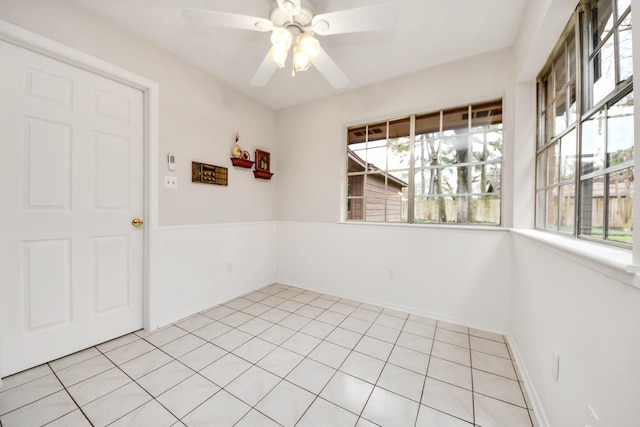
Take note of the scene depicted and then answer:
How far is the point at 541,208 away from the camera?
188 cm

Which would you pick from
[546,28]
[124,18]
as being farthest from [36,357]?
[546,28]

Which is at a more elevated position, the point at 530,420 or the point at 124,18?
the point at 124,18

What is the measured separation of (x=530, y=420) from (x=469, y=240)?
1346 millimetres

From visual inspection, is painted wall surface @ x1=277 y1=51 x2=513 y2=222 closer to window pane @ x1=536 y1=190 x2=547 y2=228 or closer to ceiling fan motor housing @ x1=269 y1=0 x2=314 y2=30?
window pane @ x1=536 y1=190 x2=547 y2=228

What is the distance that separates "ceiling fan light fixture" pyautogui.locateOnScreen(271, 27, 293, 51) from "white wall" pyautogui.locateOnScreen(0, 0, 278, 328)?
1379 millimetres

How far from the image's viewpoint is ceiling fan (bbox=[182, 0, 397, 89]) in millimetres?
1324

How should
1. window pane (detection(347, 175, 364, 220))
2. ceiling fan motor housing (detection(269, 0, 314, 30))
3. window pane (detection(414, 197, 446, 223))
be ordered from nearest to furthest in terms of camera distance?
ceiling fan motor housing (detection(269, 0, 314, 30))
window pane (detection(414, 197, 446, 223))
window pane (detection(347, 175, 364, 220))

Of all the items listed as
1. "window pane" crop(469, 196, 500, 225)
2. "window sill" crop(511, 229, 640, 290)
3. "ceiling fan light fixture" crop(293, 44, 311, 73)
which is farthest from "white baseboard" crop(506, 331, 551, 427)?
"ceiling fan light fixture" crop(293, 44, 311, 73)

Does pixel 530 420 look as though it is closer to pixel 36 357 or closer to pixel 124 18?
pixel 36 357

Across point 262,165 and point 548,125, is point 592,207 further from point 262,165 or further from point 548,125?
point 262,165

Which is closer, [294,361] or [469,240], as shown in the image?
[294,361]

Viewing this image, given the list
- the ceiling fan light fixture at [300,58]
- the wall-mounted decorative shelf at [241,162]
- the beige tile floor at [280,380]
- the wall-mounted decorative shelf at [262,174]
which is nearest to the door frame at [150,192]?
the beige tile floor at [280,380]

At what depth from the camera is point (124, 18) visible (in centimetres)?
183

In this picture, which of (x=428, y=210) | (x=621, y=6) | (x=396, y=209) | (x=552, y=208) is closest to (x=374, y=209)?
(x=396, y=209)
